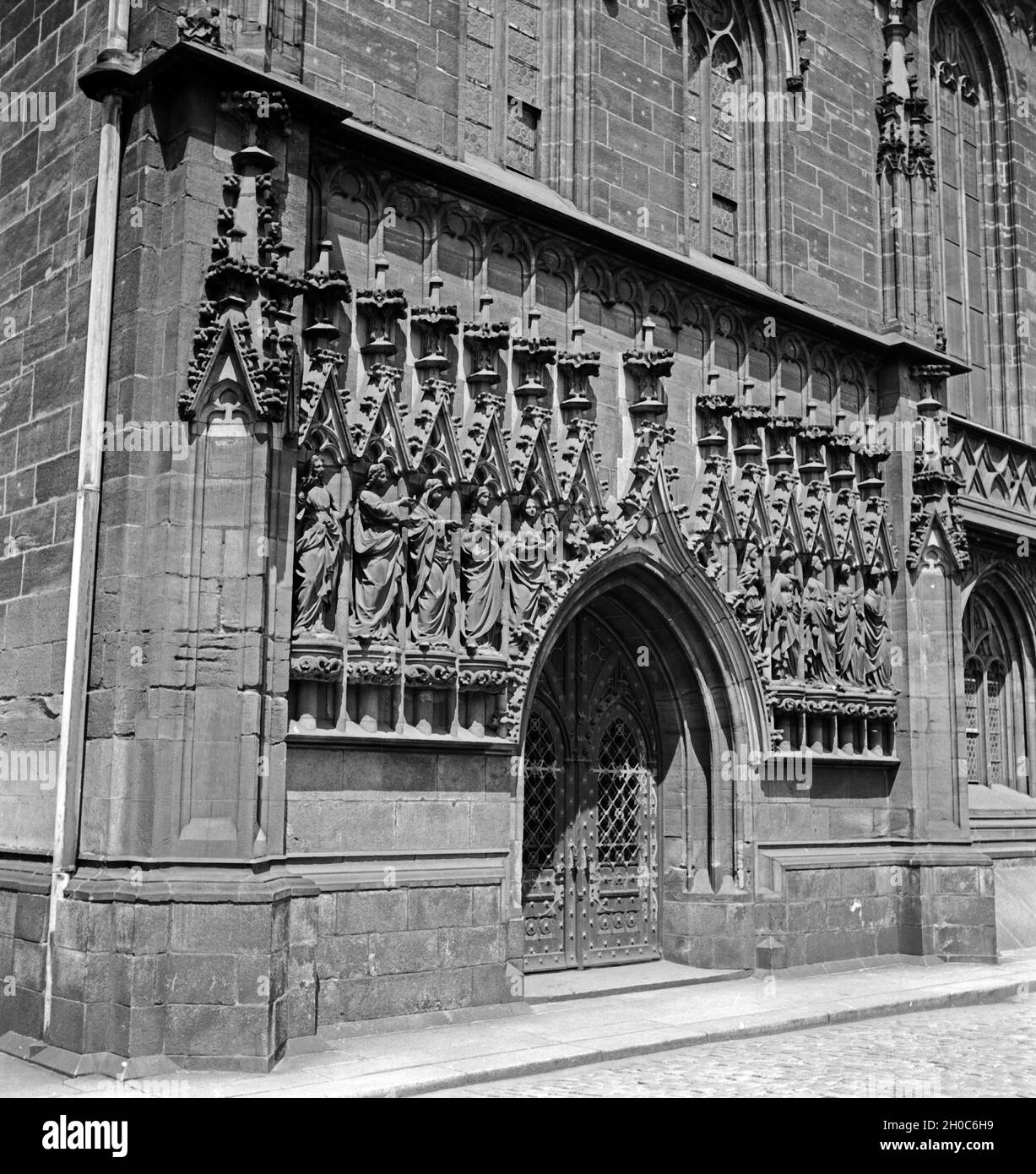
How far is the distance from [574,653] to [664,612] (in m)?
0.93

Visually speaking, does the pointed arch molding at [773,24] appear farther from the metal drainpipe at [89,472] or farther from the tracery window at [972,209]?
the metal drainpipe at [89,472]

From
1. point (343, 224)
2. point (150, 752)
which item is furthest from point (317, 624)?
point (343, 224)

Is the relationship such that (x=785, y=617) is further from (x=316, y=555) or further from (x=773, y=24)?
(x=773, y=24)

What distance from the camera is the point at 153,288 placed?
9.45 metres

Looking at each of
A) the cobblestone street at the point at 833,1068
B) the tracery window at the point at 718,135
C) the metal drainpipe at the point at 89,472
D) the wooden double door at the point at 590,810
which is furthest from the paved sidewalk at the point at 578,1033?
the tracery window at the point at 718,135

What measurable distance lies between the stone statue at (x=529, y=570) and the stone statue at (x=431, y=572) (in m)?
0.70

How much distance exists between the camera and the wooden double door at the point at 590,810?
40.6ft

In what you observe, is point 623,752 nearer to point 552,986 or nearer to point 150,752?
point 552,986

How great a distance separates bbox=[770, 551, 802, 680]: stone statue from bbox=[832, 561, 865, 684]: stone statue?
25.6 inches

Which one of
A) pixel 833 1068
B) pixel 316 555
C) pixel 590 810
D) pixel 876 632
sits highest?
pixel 876 632

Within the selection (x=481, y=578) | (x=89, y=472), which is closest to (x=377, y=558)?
(x=481, y=578)

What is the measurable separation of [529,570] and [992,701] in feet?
30.0

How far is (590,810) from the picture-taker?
12828 millimetres
